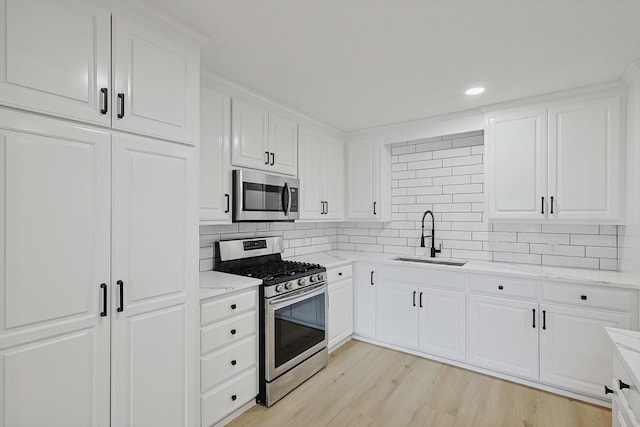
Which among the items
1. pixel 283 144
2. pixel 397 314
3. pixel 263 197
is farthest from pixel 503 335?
pixel 283 144

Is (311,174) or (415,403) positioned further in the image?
(311,174)

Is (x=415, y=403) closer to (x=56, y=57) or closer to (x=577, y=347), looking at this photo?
(x=577, y=347)

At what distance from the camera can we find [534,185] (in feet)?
9.45

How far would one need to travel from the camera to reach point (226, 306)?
2.19 meters

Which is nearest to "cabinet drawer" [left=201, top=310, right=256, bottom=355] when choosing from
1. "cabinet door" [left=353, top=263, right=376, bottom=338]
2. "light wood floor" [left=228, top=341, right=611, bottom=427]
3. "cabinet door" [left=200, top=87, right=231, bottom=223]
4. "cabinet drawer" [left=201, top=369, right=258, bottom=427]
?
"cabinet drawer" [left=201, top=369, right=258, bottom=427]

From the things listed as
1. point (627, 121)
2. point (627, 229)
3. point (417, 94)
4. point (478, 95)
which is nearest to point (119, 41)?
point (417, 94)

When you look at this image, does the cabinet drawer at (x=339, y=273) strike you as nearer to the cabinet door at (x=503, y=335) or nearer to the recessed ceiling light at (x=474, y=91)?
the cabinet door at (x=503, y=335)

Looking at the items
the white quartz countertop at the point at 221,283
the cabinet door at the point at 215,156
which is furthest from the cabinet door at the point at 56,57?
the white quartz countertop at the point at 221,283

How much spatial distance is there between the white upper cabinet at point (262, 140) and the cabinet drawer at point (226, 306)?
42.3 inches

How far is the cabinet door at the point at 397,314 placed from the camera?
3301 mm

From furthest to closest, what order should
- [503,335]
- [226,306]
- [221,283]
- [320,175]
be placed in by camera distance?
1. [320,175]
2. [503,335]
3. [221,283]
4. [226,306]

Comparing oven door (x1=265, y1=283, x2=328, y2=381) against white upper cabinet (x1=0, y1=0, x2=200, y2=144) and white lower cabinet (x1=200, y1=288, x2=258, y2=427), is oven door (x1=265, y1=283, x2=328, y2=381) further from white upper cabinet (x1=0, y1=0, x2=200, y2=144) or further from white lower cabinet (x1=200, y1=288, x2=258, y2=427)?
white upper cabinet (x1=0, y1=0, x2=200, y2=144)

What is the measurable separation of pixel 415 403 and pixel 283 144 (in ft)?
8.27

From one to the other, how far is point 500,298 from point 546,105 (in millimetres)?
1760
